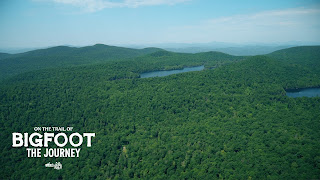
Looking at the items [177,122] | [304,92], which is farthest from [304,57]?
[177,122]

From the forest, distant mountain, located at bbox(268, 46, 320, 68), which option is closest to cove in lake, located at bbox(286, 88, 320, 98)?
the forest

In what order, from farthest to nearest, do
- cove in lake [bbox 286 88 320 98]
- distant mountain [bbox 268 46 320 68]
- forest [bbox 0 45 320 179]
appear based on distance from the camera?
distant mountain [bbox 268 46 320 68] → cove in lake [bbox 286 88 320 98] → forest [bbox 0 45 320 179]

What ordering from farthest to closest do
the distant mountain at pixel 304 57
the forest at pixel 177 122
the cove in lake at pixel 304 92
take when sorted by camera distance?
the distant mountain at pixel 304 57 → the cove in lake at pixel 304 92 → the forest at pixel 177 122

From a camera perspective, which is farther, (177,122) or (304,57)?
(304,57)

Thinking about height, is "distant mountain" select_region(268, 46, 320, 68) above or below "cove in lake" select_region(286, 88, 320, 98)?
above

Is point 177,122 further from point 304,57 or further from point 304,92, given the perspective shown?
point 304,57

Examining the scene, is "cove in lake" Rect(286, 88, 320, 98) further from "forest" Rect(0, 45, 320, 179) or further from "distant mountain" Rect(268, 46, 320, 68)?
"distant mountain" Rect(268, 46, 320, 68)

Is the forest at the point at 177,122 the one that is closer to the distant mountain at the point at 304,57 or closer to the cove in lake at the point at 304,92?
the cove in lake at the point at 304,92

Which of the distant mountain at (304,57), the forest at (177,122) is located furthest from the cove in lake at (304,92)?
the distant mountain at (304,57)
